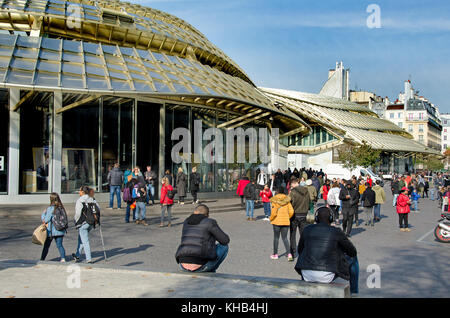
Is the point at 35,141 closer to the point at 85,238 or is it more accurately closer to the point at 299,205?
the point at 85,238

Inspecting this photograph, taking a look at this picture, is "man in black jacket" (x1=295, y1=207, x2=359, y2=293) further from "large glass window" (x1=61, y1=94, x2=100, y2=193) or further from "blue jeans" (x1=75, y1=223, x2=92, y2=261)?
"large glass window" (x1=61, y1=94, x2=100, y2=193)

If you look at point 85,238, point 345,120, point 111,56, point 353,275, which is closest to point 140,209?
point 85,238

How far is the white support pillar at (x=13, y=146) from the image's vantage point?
62.7ft

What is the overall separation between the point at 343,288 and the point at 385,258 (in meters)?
4.93

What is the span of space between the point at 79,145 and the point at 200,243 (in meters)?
15.5

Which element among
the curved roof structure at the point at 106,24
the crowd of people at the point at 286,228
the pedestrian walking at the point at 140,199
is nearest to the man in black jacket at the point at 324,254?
the crowd of people at the point at 286,228

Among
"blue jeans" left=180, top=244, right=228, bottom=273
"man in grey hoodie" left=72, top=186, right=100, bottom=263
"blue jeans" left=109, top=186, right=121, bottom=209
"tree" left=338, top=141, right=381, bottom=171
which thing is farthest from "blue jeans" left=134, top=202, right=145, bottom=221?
"tree" left=338, top=141, right=381, bottom=171

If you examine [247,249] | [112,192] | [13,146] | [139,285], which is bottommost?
[247,249]

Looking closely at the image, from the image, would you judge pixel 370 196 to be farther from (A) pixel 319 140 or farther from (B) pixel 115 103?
(A) pixel 319 140

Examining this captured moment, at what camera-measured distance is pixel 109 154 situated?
69.1 feet

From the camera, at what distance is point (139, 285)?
256 inches

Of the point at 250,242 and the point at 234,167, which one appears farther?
the point at 234,167

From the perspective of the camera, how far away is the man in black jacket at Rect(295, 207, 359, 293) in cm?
579
